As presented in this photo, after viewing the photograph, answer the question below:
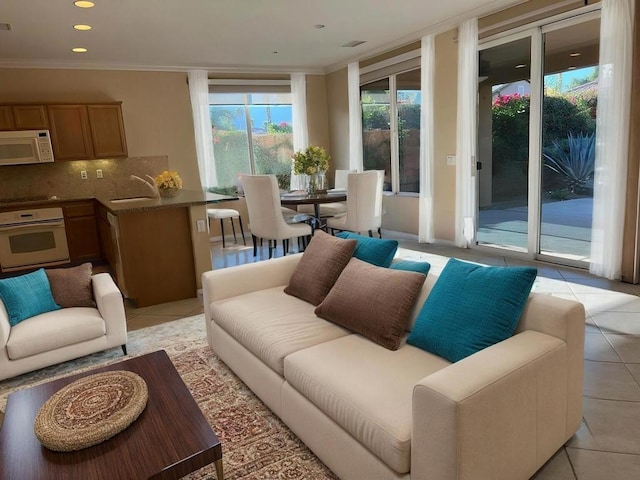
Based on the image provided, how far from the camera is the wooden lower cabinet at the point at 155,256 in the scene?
13.7ft

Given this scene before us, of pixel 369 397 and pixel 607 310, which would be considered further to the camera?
pixel 607 310

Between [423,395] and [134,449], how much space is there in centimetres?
102

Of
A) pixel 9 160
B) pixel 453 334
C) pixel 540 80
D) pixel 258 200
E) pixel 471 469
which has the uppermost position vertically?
pixel 540 80

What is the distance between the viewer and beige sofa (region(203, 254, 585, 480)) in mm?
1420

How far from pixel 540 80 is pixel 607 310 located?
2.46 meters

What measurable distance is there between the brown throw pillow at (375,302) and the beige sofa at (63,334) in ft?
5.04

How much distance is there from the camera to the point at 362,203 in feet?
18.1

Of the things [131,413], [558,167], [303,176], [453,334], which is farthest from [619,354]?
[303,176]

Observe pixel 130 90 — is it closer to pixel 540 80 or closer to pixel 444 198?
pixel 444 198

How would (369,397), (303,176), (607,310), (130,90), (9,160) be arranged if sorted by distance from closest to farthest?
(369,397) < (607,310) < (9,160) < (303,176) < (130,90)

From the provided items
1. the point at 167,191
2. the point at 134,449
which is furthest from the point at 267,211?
the point at 134,449

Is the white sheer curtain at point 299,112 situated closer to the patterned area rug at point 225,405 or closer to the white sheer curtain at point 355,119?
the white sheer curtain at point 355,119

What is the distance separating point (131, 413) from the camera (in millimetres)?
1750

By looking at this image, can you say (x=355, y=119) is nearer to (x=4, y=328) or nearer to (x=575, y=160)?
(x=575, y=160)
